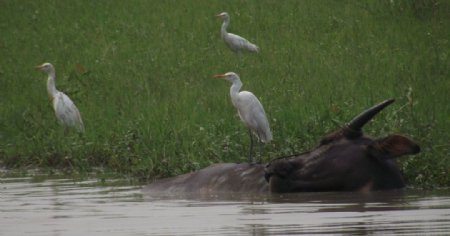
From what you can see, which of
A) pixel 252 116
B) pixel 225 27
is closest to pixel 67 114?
pixel 252 116

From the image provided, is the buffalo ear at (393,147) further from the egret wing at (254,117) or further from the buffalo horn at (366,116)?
the egret wing at (254,117)

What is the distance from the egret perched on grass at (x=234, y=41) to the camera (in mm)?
20969

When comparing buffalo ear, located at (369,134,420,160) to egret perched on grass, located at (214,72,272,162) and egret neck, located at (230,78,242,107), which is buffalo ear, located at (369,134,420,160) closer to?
egret perched on grass, located at (214,72,272,162)

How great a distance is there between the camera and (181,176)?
430 inches

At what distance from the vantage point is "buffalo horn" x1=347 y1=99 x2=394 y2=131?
9445 millimetres

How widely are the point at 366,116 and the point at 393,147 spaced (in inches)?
11.7

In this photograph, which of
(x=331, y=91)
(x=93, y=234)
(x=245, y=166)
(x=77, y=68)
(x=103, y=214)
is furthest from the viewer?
(x=77, y=68)

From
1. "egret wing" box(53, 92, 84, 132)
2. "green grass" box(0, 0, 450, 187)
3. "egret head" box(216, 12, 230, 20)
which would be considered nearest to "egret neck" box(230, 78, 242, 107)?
"green grass" box(0, 0, 450, 187)

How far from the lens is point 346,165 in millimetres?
9648

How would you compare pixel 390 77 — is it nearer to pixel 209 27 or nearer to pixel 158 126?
pixel 158 126

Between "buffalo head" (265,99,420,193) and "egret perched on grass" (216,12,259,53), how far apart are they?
10.8 m

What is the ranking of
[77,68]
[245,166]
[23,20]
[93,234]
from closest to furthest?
[93,234] → [245,166] → [77,68] → [23,20]

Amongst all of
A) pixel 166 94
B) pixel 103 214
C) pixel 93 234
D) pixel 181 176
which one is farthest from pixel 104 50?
pixel 93 234

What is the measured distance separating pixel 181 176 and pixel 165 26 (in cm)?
1245
